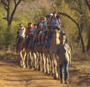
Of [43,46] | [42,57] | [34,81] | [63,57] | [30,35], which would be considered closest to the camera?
[63,57]

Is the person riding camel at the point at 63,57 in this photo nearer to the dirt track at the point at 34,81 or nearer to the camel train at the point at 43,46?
the camel train at the point at 43,46

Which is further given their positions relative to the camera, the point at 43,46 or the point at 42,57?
the point at 42,57

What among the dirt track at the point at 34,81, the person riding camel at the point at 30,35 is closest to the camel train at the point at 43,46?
the person riding camel at the point at 30,35

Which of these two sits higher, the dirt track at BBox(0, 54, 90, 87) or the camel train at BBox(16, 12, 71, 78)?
the camel train at BBox(16, 12, 71, 78)

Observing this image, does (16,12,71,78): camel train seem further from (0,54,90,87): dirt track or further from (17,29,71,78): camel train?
(0,54,90,87): dirt track

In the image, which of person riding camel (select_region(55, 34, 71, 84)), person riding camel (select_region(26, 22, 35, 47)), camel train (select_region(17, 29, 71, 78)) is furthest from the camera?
person riding camel (select_region(26, 22, 35, 47))

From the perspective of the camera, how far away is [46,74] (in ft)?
45.2

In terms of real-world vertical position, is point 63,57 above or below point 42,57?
above

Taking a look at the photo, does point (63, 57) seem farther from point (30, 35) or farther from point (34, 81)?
point (30, 35)

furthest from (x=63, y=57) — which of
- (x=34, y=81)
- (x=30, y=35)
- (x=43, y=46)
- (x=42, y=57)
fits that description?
(x=30, y=35)

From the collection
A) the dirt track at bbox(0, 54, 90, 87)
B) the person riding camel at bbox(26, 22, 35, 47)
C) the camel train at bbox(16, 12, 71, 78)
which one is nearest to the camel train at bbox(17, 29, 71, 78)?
the camel train at bbox(16, 12, 71, 78)

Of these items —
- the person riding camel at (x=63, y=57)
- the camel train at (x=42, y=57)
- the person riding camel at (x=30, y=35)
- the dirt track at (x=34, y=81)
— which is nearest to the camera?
the person riding camel at (x=63, y=57)

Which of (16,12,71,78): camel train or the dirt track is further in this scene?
(16,12,71,78): camel train

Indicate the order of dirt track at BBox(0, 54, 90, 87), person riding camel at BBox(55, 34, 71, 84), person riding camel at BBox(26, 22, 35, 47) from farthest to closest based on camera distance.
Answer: person riding camel at BBox(26, 22, 35, 47), dirt track at BBox(0, 54, 90, 87), person riding camel at BBox(55, 34, 71, 84)
